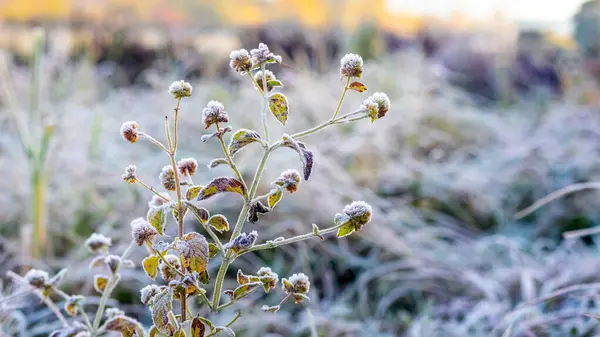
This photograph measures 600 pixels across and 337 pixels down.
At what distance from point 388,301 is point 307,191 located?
1.68 ft

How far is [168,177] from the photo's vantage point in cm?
61

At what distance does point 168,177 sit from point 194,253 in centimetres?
10

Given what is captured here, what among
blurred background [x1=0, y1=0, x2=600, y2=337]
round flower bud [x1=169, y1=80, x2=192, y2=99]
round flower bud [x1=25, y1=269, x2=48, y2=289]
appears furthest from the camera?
blurred background [x1=0, y1=0, x2=600, y2=337]

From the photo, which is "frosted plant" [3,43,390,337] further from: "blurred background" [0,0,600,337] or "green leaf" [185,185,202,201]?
"blurred background" [0,0,600,337]

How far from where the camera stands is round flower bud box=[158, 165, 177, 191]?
1.99 feet

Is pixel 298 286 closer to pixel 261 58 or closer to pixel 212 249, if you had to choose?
pixel 212 249

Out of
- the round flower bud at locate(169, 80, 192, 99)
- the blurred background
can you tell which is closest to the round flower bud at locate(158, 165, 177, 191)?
the round flower bud at locate(169, 80, 192, 99)

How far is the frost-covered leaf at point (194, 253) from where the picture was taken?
1.77ft

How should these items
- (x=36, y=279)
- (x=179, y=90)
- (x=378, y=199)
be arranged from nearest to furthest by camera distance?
(x=179, y=90) → (x=36, y=279) → (x=378, y=199)

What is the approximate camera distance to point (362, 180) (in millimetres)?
2232

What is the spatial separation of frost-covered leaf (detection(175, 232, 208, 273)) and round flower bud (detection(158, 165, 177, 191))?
8cm

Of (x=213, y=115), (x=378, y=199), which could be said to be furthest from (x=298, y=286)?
(x=378, y=199)

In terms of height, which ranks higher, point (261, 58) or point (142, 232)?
point (261, 58)

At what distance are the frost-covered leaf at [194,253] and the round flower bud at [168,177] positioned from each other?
0.08 metres
